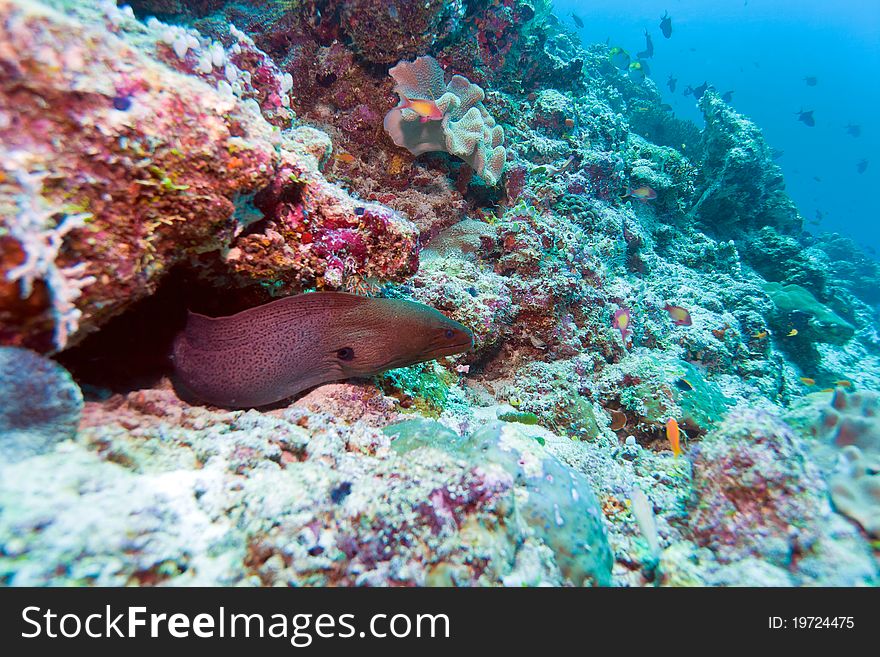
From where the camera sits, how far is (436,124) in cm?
540

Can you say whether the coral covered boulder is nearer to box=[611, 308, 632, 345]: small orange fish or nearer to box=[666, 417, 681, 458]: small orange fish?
box=[666, 417, 681, 458]: small orange fish

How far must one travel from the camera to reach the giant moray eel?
2227 mm

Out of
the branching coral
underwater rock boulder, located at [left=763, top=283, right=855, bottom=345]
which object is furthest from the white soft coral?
underwater rock boulder, located at [left=763, top=283, right=855, bottom=345]

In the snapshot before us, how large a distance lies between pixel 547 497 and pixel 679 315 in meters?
5.91

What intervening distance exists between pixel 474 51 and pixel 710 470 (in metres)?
7.20

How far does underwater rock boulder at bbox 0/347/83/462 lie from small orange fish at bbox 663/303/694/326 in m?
7.46

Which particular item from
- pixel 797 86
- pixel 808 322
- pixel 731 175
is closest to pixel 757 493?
pixel 808 322

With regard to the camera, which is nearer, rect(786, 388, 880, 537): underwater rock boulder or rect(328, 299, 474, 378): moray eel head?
rect(786, 388, 880, 537): underwater rock boulder

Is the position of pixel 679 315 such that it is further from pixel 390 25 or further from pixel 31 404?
pixel 31 404

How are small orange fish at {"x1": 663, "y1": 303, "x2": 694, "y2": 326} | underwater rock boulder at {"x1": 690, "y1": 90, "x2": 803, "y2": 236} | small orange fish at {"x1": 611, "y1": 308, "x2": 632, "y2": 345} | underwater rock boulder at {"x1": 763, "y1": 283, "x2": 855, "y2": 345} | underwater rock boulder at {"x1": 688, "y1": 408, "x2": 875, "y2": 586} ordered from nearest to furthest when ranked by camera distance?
underwater rock boulder at {"x1": 688, "y1": 408, "x2": 875, "y2": 586}, small orange fish at {"x1": 611, "y1": 308, "x2": 632, "y2": 345}, small orange fish at {"x1": 663, "y1": 303, "x2": 694, "y2": 326}, underwater rock boulder at {"x1": 763, "y1": 283, "x2": 855, "y2": 345}, underwater rock boulder at {"x1": 690, "y1": 90, "x2": 803, "y2": 236}

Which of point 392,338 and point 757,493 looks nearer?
point 757,493

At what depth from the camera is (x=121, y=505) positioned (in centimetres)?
127
